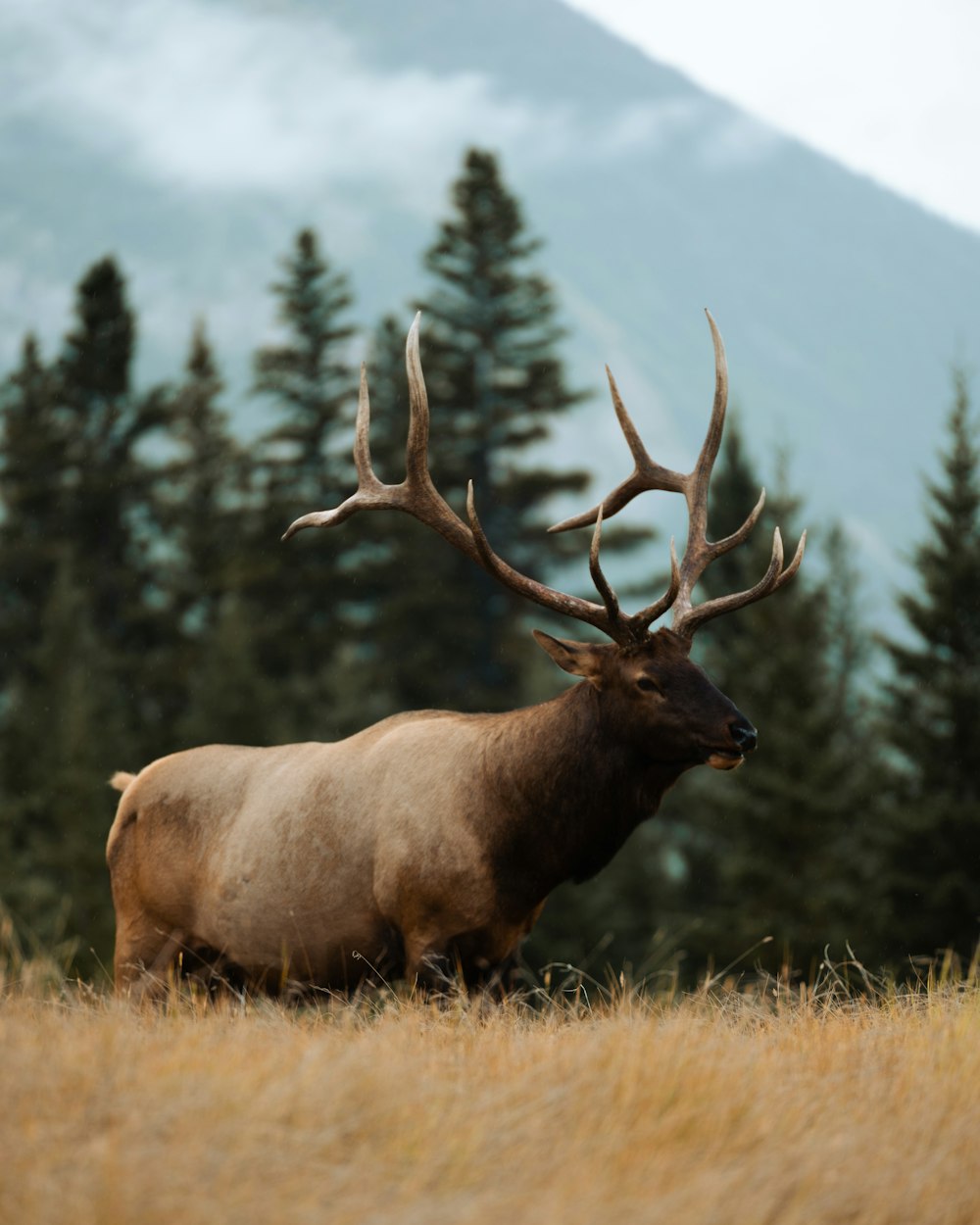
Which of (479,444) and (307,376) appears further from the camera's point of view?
(307,376)

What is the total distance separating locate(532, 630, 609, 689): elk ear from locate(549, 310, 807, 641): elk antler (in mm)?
373

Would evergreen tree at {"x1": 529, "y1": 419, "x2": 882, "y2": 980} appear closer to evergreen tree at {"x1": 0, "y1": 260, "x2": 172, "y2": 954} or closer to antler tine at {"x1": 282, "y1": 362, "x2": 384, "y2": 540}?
evergreen tree at {"x1": 0, "y1": 260, "x2": 172, "y2": 954}

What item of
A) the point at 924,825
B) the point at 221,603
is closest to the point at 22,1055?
the point at 924,825

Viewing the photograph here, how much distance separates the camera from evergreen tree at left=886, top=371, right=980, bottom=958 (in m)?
22.6

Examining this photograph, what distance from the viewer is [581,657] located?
23.0 feet

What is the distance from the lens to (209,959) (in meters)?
7.50

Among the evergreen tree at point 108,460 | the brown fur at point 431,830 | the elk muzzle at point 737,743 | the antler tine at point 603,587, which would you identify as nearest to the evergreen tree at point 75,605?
the evergreen tree at point 108,460

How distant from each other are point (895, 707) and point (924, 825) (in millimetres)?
2373

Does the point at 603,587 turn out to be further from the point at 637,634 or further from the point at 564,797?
the point at 564,797

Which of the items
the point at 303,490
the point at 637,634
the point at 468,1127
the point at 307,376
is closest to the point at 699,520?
the point at 637,634

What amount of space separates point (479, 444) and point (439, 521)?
88.5 ft

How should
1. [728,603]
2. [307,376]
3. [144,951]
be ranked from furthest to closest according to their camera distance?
[307,376], [144,951], [728,603]

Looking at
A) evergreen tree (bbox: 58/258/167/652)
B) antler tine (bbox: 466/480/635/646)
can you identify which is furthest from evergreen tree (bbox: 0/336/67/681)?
antler tine (bbox: 466/480/635/646)

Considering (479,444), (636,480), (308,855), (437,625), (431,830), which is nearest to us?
(431,830)
